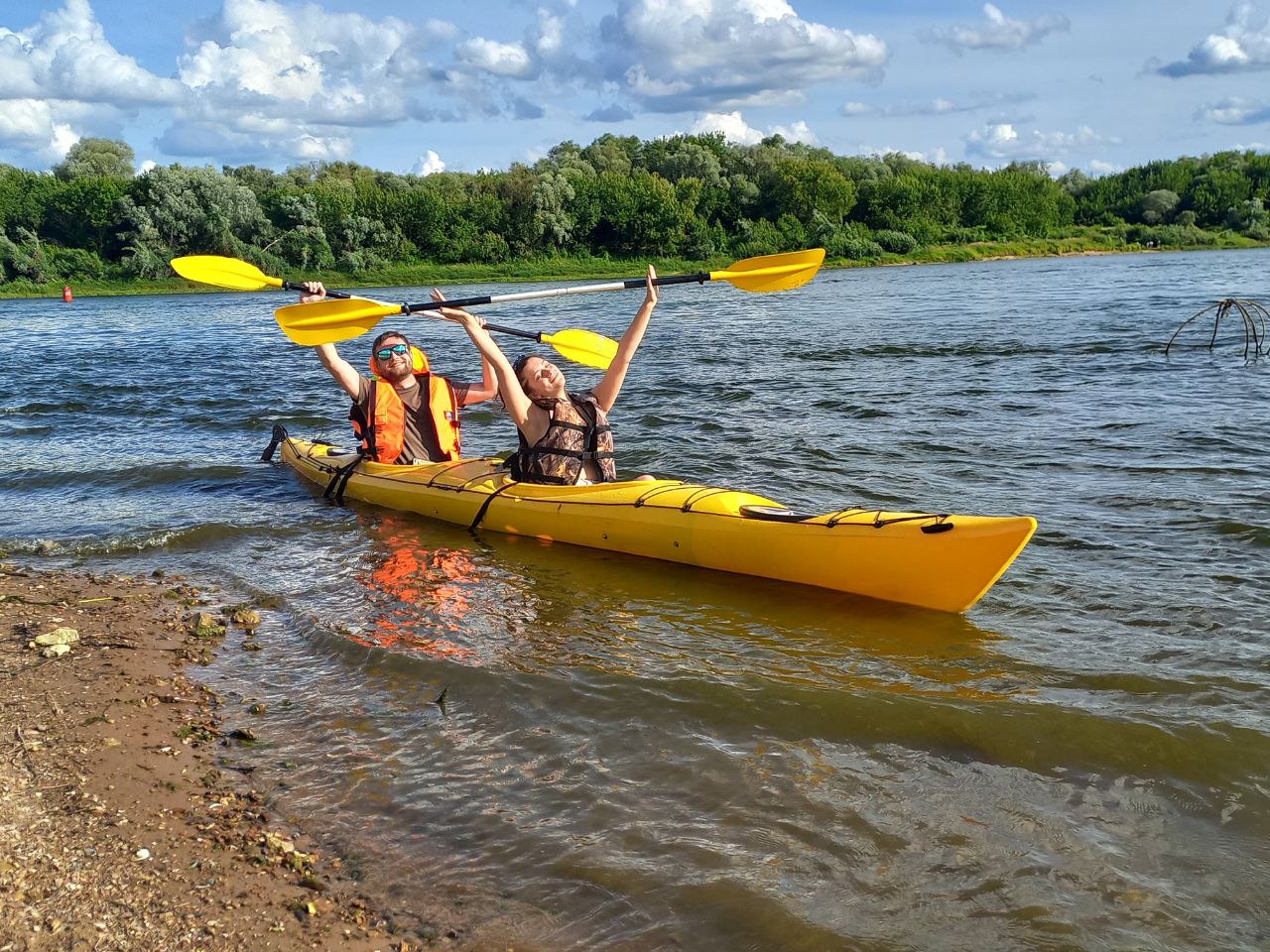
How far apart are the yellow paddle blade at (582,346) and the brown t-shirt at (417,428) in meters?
0.82

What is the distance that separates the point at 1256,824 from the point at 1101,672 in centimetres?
109

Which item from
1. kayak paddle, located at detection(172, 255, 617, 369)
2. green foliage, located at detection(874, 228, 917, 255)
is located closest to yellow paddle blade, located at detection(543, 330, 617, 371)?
kayak paddle, located at detection(172, 255, 617, 369)

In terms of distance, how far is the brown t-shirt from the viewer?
292 inches

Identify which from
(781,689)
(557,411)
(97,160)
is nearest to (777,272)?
(557,411)

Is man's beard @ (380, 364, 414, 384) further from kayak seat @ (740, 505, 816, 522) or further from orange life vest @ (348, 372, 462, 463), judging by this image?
kayak seat @ (740, 505, 816, 522)

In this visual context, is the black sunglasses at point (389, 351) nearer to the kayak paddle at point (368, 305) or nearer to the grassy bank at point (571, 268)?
the kayak paddle at point (368, 305)

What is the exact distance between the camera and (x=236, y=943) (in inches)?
94.6

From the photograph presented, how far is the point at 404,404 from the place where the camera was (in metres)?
7.43

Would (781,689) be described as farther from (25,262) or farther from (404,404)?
(25,262)

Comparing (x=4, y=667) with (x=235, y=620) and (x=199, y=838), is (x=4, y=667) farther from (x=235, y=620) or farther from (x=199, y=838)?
(x=199, y=838)

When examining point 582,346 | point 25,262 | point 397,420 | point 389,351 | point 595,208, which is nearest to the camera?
point 389,351

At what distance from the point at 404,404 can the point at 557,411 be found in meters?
1.84

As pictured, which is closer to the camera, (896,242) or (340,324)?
(340,324)

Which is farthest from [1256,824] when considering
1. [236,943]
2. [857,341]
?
[857,341]
